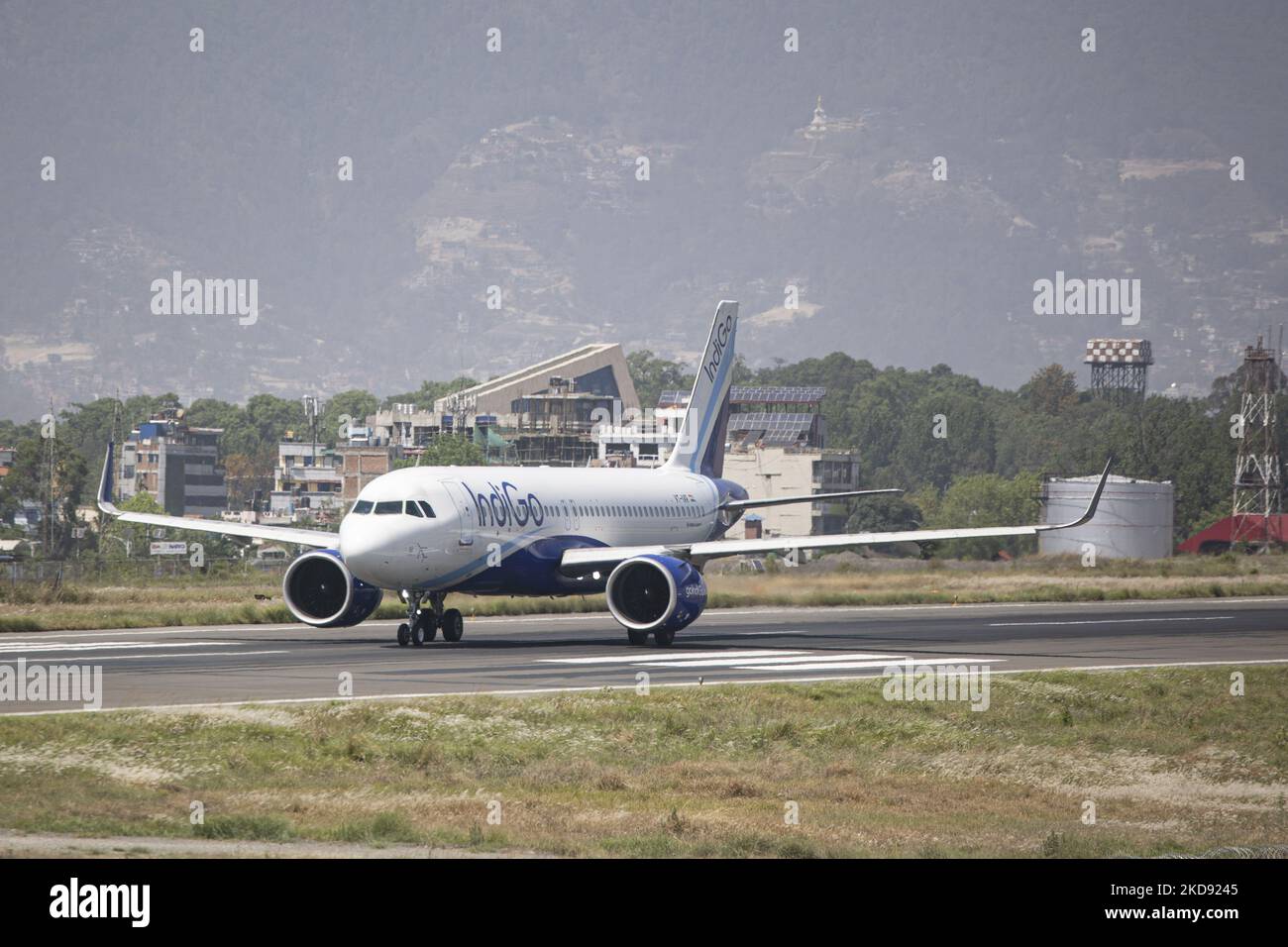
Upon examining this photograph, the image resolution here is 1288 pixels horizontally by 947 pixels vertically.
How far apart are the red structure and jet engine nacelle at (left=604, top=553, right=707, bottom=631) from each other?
100968 mm

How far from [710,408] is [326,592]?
66.3 feet

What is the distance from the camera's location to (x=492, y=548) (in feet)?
140

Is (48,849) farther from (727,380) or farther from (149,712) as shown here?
(727,380)

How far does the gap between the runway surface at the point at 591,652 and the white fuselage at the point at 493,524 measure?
1.69 meters

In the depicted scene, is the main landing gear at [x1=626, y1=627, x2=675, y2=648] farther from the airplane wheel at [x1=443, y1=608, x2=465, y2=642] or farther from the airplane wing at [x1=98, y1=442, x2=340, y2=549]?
the airplane wing at [x1=98, y1=442, x2=340, y2=549]

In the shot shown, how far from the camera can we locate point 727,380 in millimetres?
61344

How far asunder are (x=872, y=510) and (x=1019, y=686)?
156893 mm

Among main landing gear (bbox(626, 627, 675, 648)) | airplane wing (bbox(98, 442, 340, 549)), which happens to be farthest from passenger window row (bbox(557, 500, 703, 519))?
airplane wing (bbox(98, 442, 340, 549))

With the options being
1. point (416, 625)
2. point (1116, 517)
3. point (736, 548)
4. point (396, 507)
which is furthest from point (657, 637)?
point (1116, 517)

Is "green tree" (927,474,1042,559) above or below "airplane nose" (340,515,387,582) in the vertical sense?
above

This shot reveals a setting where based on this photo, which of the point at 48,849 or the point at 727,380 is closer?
the point at 48,849

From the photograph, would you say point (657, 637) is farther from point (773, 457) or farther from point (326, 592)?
point (773, 457)

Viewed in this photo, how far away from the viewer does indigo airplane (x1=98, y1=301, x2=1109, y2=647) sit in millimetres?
40250

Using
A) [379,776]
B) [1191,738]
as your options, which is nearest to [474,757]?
[379,776]
